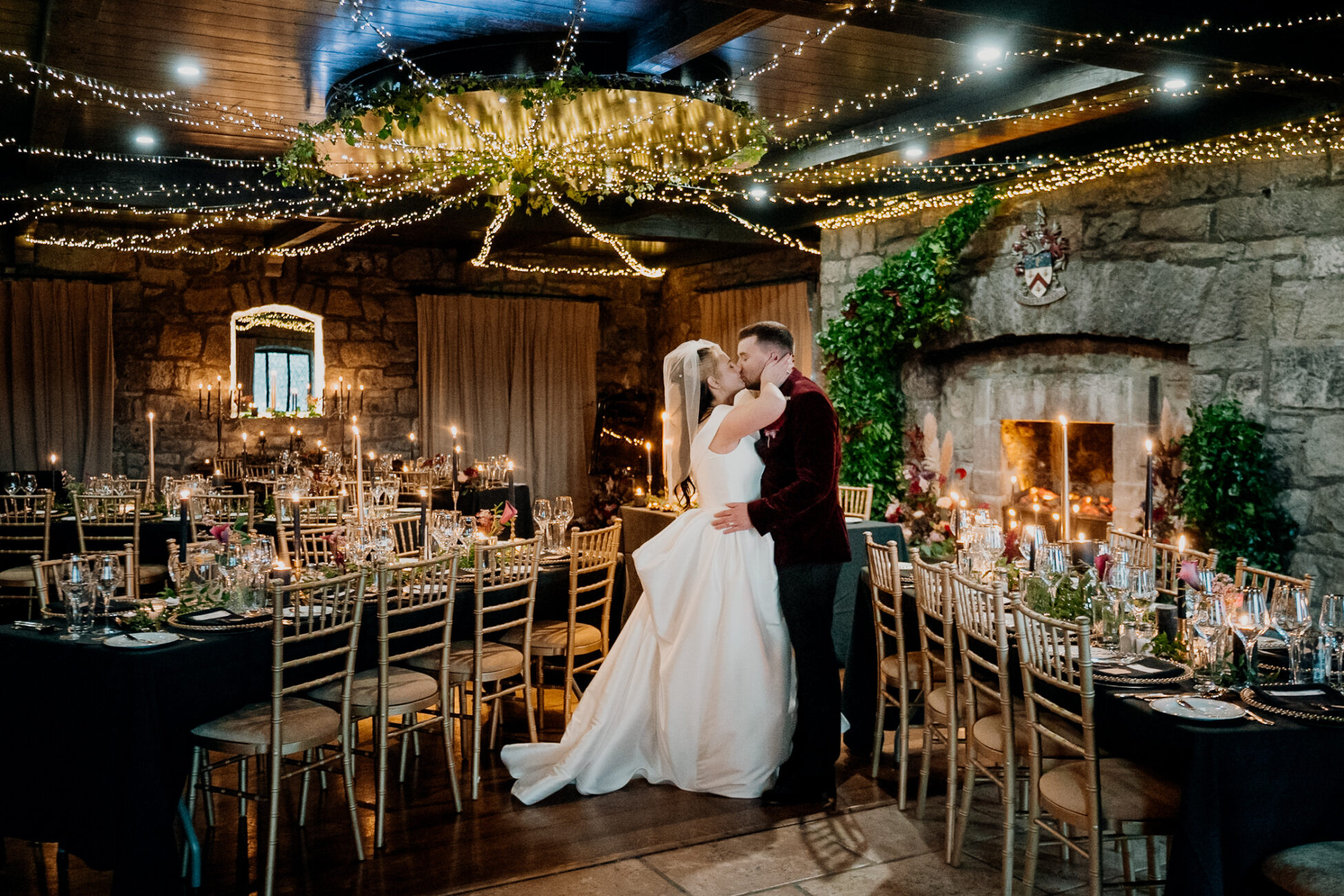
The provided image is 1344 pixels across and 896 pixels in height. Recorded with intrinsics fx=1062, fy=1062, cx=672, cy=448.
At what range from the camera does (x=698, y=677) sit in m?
4.03

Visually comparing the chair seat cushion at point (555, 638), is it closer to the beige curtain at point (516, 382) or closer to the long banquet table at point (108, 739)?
the long banquet table at point (108, 739)

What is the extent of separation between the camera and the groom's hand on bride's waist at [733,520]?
3994mm

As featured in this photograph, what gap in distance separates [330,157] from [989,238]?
4133mm

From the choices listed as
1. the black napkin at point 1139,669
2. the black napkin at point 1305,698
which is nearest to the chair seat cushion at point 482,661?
the black napkin at point 1139,669

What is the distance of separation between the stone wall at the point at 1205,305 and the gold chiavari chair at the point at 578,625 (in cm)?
326

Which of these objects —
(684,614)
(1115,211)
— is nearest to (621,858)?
(684,614)

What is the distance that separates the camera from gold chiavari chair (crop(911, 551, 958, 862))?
3.50 m

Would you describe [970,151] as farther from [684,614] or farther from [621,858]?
[621,858]

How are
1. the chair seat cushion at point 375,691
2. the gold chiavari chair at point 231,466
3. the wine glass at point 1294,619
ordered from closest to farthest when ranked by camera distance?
1. the wine glass at point 1294,619
2. the chair seat cushion at point 375,691
3. the gold chiavari chair at point 231,466

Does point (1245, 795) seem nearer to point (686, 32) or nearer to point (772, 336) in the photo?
point (772, 336)

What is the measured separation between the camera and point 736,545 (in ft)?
13.2

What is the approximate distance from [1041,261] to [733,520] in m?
3.57

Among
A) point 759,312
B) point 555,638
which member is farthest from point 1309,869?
point 759,312

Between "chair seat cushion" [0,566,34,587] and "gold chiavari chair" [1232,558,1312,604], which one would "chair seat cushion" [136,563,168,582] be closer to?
"chair seat cushion" [0,566,34,587]
